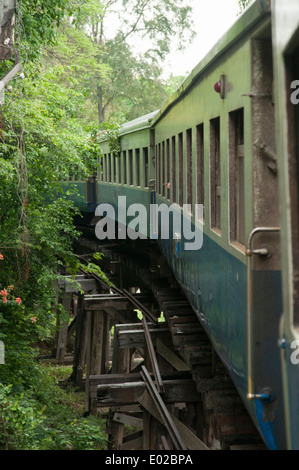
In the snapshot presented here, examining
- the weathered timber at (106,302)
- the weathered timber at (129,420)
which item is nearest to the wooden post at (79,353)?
the weathered timber at (106,302)

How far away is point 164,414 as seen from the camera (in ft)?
20.7

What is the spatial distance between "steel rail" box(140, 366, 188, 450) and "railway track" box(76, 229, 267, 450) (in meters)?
0.07

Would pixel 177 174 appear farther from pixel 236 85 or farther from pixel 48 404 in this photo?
pixel 48 404

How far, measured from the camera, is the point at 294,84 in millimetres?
2207

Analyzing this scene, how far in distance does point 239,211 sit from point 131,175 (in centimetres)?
930

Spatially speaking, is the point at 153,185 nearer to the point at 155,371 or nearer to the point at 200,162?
the point at 155,371

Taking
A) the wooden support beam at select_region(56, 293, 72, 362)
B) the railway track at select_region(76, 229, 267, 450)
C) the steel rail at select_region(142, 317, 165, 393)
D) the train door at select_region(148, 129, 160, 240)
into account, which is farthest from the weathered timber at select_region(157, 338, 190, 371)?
the wooden support beam at select_region(56, 293, 72, 362)

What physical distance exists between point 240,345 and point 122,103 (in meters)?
32.5

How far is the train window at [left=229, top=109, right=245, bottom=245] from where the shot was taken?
375cm

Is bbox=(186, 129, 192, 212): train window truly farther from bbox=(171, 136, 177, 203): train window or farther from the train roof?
bbox=(171, 136, 177, 203): train window

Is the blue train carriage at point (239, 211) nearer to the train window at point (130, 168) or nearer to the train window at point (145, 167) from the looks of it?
the train window at point (145, 167)

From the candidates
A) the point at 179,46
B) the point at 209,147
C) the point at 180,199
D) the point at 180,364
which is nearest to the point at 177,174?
the point at 180,199

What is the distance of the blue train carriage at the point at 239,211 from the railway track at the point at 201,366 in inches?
23.2

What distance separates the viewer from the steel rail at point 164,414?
5499 mm
